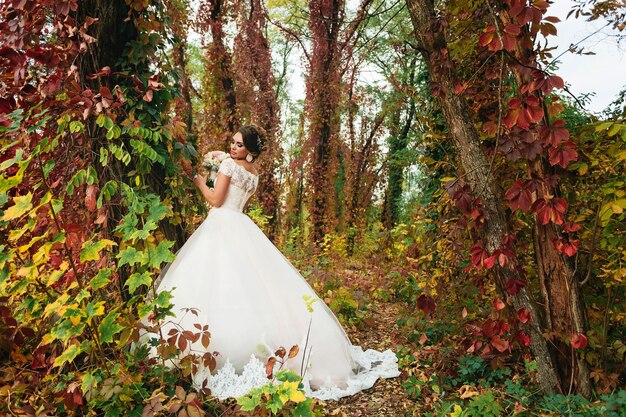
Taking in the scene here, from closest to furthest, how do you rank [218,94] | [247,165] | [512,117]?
[512,117]
[247,165]
[218,94]

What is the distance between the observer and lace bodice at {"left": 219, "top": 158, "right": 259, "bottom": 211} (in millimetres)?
4009

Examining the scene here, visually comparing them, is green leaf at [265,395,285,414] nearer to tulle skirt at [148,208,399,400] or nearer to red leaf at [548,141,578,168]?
tulle skirt at [148,208,399,400]

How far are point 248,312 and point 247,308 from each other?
0.11 ft

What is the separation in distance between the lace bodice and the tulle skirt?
12cm

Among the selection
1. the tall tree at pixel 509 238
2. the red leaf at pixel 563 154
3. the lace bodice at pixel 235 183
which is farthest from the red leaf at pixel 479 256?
the lace bodice at pixel 235 183

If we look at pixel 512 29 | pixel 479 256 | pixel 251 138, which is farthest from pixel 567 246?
pixel 251 138

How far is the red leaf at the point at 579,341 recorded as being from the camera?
2.52 metres

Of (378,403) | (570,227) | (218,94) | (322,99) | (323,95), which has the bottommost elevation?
(378,403)

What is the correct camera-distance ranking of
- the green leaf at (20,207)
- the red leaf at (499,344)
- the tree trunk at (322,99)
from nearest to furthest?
the green leaf at (20,207) → the red leaf at (499,344) → the tree trunk at (322,99)

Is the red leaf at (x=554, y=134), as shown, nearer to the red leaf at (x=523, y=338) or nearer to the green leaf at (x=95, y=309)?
the red leaf at (x=523, y=338)

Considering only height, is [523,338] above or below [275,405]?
above

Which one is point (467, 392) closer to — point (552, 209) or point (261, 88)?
point (552, 209)

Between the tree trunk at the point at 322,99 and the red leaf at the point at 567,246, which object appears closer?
the red leaf at the point at 567,246

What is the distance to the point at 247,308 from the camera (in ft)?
11.1
